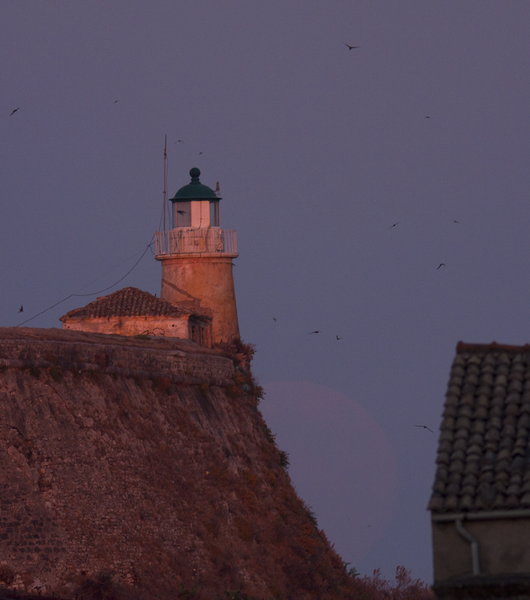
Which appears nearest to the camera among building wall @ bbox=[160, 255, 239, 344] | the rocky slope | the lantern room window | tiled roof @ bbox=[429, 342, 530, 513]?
tiled roof @ bbox=[429, 342, 530, 513]

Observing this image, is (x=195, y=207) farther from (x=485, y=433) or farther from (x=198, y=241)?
(x=485, y=433)

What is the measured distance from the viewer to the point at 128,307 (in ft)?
142

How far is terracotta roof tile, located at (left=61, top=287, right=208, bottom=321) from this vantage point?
1698 inches

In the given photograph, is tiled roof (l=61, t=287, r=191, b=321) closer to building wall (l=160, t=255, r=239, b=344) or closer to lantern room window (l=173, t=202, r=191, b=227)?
building wall (l=160, t=255, r=239, b=344)

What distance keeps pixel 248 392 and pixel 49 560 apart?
50.2 ft

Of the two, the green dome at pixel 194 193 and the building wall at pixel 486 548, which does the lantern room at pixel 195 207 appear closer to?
the green dome at pixel 194 193

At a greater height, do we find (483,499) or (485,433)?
(485,433)

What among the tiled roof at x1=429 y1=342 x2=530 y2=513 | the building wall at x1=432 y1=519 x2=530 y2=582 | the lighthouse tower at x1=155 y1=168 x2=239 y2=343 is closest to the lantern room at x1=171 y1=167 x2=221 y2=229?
the lighthouse tower at x1=155 y1=168 x2=239 y2=343

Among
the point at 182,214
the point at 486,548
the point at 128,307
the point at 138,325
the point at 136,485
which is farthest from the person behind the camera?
the point at 182,214

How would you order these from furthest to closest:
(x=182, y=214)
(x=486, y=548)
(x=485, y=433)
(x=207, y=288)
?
1. (x=182, y=214)
2. (x=207, y=288)
3. (x=485, y=433)
4. (x=486, y=548)

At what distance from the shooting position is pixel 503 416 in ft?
51.0

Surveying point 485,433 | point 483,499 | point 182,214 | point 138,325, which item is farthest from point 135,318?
point 483,499

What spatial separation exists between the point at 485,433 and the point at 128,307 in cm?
2900

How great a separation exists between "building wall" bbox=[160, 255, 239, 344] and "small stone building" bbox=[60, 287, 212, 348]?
2.22 m
